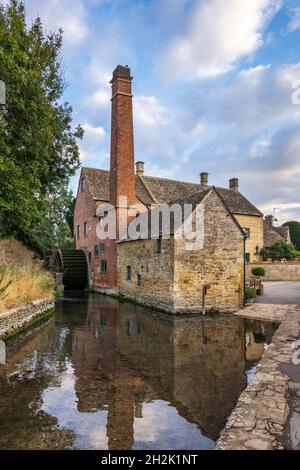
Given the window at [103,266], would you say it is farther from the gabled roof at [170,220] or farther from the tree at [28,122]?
the tree at [28,122]

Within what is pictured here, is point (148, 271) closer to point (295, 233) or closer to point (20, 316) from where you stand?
point (20, 316)

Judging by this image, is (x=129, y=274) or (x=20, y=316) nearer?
(x=20, y=316)

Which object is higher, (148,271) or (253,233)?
(253,233)

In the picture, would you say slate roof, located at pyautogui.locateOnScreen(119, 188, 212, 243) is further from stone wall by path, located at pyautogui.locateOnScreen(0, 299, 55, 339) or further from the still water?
stone wall by path, located at pyautogui.locateOnScreen(0, 299, 55, 339)

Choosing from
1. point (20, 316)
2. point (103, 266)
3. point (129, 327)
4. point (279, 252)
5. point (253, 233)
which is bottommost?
point (129, 327)

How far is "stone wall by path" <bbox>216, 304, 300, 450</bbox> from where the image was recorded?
11.1 feet

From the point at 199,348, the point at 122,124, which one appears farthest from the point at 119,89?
the point at 199,348

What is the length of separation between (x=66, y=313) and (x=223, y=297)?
6681 mm

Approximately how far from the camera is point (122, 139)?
18094 millimetres

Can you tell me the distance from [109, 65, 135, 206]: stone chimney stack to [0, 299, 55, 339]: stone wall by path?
27.5 feet

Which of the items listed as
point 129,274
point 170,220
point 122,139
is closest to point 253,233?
point 129,274

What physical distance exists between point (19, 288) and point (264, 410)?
353 inches

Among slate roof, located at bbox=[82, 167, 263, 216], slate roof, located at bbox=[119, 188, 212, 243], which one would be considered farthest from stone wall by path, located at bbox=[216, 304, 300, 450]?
slate roof, located at bbox=[82, 167, 263, 216]
